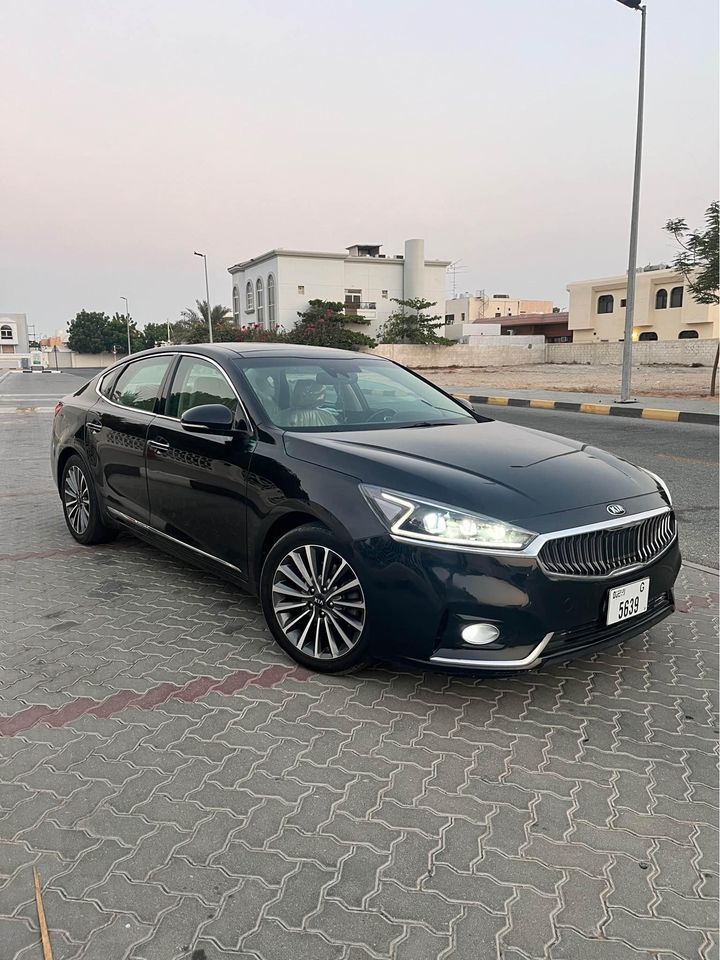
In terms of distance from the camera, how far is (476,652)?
9.29 feet

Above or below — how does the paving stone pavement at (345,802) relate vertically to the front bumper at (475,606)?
below

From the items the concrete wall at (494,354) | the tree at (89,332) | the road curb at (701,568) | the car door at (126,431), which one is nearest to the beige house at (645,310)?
the concrete wall at (494,354)

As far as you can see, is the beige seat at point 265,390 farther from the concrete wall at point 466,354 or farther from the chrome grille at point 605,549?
the concrete wall at point 466,354

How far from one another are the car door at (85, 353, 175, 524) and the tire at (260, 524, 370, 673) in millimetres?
1412

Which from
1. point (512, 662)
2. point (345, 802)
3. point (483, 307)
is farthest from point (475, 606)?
point (483, 307)

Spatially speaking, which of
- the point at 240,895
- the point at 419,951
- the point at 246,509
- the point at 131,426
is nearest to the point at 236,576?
the point at 246,509

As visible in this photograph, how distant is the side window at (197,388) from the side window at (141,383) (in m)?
0.21

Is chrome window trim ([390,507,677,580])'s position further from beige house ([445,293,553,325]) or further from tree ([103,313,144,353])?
tree ([103,313,144,353])

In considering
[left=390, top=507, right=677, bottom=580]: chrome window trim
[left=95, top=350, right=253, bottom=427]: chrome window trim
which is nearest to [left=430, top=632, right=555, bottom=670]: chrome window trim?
[left=390, top=507, right=677, bottom=580]: chrome window trim

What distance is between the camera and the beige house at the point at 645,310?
185ft

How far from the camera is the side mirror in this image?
3688 mm

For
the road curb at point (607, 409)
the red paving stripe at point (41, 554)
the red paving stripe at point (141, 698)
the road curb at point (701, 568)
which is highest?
the road curb at point (607, 409)

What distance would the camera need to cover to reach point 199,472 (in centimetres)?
392

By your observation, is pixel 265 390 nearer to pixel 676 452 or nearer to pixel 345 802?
pixel 345 802
